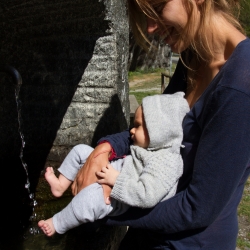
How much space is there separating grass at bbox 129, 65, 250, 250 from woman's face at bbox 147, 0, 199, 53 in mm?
2103

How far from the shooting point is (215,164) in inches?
45.0

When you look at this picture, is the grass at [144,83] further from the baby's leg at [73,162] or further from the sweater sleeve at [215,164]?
the sweater sleeve at [215,164]

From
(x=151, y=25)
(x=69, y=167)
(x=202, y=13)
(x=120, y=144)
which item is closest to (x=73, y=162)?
(x=69, y=167)

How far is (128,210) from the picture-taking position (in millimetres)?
1417

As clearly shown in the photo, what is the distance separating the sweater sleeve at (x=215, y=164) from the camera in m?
1.09

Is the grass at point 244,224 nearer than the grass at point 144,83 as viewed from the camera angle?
Yes

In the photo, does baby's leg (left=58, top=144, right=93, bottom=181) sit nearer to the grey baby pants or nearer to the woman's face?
the grey baby pants

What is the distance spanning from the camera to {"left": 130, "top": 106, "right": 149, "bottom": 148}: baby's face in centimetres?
149

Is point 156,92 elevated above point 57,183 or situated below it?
below

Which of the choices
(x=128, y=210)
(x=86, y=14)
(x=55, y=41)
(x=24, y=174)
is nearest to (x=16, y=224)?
(x=24, y=174)

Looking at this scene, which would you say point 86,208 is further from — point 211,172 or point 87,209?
point 211,172

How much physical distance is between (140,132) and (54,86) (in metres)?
1.77

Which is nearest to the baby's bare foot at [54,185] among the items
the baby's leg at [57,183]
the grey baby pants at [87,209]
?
the baby's leg at [57,183]

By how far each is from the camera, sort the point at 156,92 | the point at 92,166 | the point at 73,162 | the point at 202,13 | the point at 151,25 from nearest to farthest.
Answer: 1. the point at 202,13
2. the point at 151,25
3. the point at 92,166
4. the point at 73,162
5. the point at 156,92
